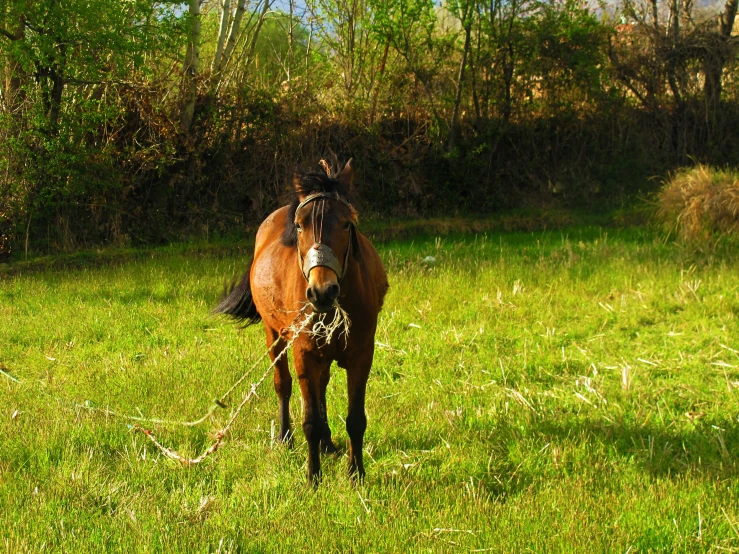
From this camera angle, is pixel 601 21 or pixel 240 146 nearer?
pixel 240 146

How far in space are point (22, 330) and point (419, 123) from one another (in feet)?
35.4

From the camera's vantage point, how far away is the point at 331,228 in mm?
3742

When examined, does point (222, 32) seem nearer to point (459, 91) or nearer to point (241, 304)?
point (459, 91)

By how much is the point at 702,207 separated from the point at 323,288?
10.4 metres

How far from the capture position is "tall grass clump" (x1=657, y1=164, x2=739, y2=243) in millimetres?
11406

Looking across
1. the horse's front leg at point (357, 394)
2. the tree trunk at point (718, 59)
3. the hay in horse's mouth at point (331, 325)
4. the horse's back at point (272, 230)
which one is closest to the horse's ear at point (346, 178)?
the hay in horse's mouth at point (331, 325)

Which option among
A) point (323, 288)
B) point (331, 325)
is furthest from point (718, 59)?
point (323, 288)

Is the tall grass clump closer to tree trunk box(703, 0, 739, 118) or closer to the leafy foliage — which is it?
the leafy foliage

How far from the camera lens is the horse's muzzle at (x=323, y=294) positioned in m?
3.47

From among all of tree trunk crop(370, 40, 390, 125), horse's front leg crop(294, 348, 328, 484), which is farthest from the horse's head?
tree trunk crop(370, 40, 390, 125)

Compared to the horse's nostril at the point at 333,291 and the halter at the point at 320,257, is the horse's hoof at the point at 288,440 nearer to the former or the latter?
the halter at the point at 320,257

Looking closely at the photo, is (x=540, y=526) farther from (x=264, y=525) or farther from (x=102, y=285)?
(x=102, y=285)

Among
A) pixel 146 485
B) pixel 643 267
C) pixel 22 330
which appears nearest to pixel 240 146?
pixel 22 330

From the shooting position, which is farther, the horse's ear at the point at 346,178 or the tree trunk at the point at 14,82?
the tree trunk at the point at 14,82
